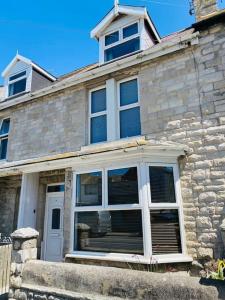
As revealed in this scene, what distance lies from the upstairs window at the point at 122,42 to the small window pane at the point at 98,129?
230cm

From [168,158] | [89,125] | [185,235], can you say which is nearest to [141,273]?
[185,235]

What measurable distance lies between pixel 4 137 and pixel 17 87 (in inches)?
96.9

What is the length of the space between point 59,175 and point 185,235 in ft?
15.1

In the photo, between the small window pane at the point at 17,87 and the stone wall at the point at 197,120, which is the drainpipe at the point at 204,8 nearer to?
the stone wall at the point at 197,120

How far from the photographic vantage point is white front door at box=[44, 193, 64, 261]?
8.14 metres

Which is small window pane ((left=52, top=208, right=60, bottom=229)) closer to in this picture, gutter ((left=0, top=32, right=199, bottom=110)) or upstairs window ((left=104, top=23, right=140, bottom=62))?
gutter ((left=0, top=32, right=199, bottom=110))

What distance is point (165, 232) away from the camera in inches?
222

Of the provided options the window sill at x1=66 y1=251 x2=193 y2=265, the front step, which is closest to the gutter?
the window sill at x1=66 y1=251 x2=193 y2=265

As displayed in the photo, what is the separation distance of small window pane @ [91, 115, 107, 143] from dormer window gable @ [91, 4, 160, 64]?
217cm

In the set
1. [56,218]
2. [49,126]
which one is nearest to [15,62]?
[49,126]

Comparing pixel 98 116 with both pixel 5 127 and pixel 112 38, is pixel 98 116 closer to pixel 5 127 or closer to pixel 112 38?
pixel 112 38

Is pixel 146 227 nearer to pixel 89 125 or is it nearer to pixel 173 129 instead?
pixel 173 129

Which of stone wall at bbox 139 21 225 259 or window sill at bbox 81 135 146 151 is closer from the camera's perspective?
stone wall at bbox 139 21 225 259

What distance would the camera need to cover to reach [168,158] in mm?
6164
